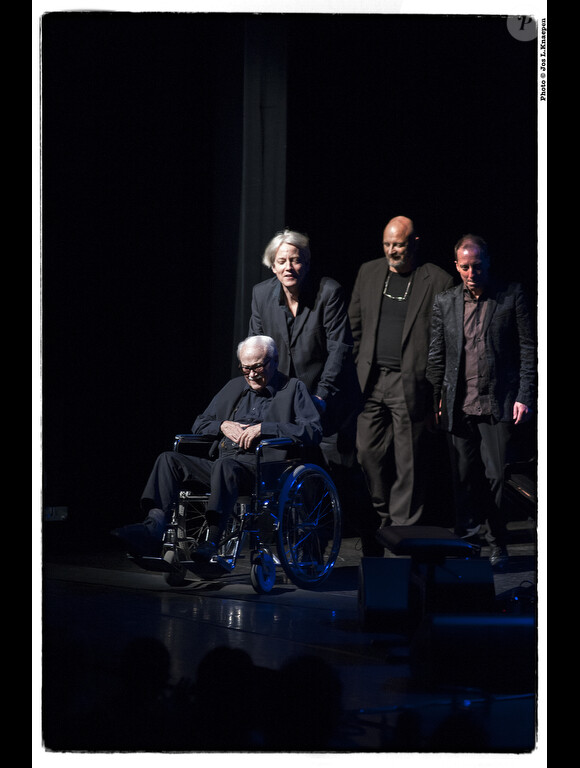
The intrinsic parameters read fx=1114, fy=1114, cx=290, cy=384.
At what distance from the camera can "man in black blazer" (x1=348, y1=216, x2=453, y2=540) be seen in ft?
18.6

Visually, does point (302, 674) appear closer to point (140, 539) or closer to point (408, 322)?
point (140, 539)

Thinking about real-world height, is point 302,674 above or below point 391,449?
below

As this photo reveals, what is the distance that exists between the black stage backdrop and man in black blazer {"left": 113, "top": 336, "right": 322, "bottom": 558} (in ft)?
2.38

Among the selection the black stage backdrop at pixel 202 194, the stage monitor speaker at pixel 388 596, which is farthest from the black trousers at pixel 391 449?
the stage monitor speaker at pixel 388 596

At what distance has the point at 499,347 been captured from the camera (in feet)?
17.8

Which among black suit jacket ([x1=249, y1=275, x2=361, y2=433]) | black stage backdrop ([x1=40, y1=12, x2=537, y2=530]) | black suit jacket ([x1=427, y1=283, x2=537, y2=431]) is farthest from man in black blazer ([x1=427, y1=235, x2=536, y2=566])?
black suit jacket ([x1=249, y1=275, x2=361, y2=433])

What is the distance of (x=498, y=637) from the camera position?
3619 mm

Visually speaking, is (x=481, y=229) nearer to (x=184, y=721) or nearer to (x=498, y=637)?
(x=498, y=637)

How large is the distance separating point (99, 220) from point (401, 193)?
1.64 m

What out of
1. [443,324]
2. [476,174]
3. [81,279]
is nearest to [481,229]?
[476,174]

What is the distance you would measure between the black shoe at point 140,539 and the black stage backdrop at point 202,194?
0.97 metres

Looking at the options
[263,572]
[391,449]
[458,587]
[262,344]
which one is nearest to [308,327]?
[262,344]

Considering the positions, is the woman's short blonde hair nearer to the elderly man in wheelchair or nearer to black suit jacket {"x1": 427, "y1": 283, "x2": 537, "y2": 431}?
the elderly man in wheelchair

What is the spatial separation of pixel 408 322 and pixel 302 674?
2382mm
